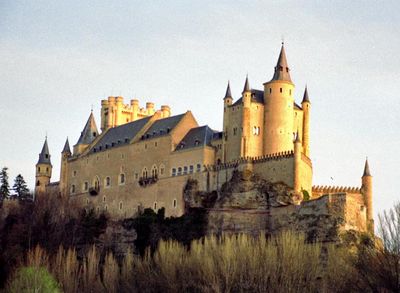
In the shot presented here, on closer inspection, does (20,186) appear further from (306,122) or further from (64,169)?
(306,122)

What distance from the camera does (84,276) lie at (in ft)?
292

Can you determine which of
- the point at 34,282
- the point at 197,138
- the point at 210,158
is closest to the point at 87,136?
the point at 197,138

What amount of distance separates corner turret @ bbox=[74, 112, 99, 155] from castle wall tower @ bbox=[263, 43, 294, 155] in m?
36.1

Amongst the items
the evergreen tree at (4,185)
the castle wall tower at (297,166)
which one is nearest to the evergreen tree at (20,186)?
the evergreen tree at (4,185)

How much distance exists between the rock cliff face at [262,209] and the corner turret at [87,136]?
99.0ft

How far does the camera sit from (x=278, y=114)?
338 feet

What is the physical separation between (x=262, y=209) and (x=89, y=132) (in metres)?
42.1

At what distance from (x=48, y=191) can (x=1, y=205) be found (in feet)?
24.4

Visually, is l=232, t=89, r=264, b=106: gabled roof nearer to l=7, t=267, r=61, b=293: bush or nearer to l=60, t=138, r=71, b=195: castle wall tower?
l=7, t=267, r=61, b=293: bush

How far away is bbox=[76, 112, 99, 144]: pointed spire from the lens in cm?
13288

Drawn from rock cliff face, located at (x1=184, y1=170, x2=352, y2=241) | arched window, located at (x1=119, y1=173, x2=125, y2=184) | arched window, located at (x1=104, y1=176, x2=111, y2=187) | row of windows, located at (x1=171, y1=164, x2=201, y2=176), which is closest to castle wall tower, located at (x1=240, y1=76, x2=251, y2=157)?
rock cliff face, located at (x1=184, y1=170, x2=352, y2=241)

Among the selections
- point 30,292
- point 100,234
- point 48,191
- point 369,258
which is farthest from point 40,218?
point 369,258

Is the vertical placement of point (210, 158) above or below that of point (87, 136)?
below

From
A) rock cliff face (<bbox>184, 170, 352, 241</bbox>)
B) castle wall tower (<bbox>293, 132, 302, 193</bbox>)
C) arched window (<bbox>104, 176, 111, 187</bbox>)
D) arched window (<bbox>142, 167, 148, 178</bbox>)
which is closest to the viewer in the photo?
rock cliff face (<bbox>184, 170, 352, 241</bbox>)
